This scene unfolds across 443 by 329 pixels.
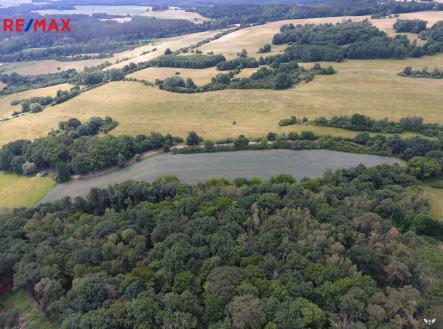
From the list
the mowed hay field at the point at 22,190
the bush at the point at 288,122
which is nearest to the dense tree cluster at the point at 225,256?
the mowed hay field at the point at 22,190

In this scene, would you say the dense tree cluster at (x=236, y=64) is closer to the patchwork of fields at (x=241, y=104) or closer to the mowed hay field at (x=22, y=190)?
the patchwork of fields at (x=241, y=104)

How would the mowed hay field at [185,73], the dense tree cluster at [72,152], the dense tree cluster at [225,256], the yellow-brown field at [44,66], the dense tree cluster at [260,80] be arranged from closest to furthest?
the dense tree cluster at [225,256] → the dense tree cluster at [72,152] → the dense tree cluster at [260,80] → the mowed hay field at [185,73] → the yellow-brown field at [44,66]

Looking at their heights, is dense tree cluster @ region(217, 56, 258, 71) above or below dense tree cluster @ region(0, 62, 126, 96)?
above

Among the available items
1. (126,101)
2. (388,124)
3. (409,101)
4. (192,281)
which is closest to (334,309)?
(192,281)

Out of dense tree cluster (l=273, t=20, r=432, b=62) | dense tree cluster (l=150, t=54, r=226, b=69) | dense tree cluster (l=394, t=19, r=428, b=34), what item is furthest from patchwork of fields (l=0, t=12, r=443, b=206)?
dense tree cluster (l=394, t=19, r=428, b=34)

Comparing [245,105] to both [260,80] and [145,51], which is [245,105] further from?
[145,51]

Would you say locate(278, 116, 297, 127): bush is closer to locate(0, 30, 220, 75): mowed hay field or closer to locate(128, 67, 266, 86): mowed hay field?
locate(128, 67, 266, 86): mowed hay field
